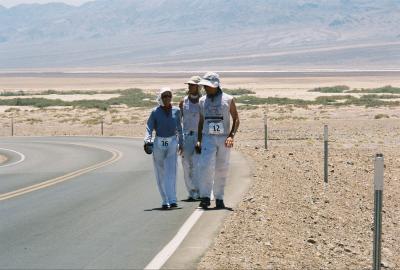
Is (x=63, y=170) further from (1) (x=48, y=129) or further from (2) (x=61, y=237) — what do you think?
(1) (x=48, y=129)

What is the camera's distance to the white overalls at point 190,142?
14305mm

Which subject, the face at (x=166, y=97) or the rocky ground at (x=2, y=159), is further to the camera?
the rocky ground at (x=2, y=159)

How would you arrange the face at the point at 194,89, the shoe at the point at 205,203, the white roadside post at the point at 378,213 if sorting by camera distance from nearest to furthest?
the white roadside post at the point at 378,213
the shoe at the point at 205,203
the face at the point at 194,89

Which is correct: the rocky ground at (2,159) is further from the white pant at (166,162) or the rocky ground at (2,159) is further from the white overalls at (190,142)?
the white pant at (166,162)

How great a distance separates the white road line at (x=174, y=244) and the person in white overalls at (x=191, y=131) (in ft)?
4.45

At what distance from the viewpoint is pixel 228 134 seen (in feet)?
43.0

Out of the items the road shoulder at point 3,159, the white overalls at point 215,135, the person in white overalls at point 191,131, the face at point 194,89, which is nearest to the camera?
the white overalls at point 215,135

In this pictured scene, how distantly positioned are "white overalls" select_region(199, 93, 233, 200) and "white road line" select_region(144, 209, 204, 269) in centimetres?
68

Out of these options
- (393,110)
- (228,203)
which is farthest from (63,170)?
(393,110)

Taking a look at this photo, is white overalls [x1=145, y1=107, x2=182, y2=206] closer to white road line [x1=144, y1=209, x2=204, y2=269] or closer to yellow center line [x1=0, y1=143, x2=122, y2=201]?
white road line [x1=144, y1=209, x2=204, y2=269]

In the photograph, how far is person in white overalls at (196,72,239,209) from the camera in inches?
511

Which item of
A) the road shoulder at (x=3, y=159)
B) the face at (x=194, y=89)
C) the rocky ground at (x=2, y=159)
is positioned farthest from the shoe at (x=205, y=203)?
the rocky ground at (x=2, y=159)

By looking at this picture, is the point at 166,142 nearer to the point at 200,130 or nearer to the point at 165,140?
the point at 165,140

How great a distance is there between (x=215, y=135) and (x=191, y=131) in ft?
4.47
